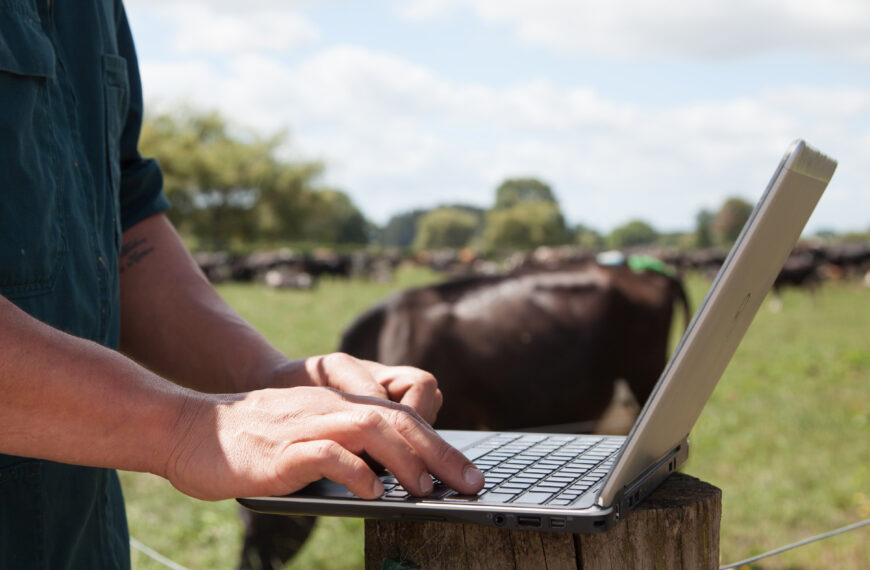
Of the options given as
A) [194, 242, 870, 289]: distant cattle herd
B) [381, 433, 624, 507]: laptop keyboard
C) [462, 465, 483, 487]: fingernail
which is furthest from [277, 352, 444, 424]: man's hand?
[194, 242, 870, 289]: distant cattle herd

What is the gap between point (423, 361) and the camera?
5480 millimetres

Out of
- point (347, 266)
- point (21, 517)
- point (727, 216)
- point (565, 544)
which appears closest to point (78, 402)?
point (21, 517)

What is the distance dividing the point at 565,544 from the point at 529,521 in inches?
5.3

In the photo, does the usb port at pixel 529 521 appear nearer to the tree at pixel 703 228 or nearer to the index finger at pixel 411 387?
the index finger at pixel 411 387

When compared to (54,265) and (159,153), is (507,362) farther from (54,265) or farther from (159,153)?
(159,153)

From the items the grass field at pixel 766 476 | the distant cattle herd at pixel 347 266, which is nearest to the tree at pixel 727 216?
the distant cattle herd at pixel 347 266

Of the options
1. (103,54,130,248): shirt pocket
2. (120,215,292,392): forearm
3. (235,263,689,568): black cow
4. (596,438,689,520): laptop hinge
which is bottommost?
(235,263,689,568): black cow

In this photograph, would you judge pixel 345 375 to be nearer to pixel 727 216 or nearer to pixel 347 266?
pixel 347 266

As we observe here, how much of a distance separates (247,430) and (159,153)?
168 ft

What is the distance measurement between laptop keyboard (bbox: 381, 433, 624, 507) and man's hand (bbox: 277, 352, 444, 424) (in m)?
0.11

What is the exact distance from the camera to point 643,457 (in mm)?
967

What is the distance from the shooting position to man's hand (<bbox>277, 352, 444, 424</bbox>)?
4.01 feet

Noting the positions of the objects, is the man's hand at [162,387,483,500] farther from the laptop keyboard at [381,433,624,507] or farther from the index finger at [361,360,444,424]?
the index finger at [361,360,444,424]

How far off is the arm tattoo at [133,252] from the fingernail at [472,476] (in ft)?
2.87
